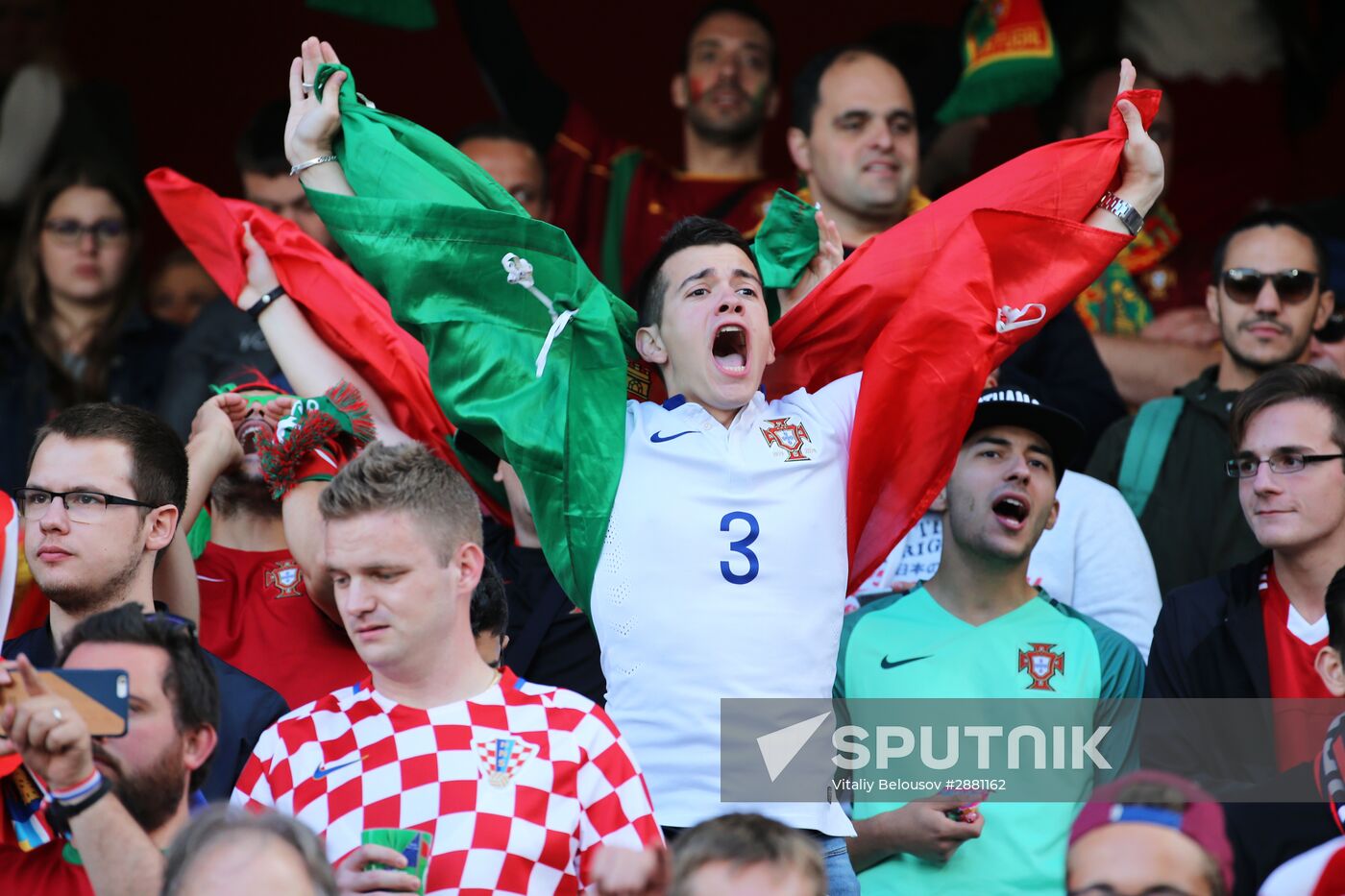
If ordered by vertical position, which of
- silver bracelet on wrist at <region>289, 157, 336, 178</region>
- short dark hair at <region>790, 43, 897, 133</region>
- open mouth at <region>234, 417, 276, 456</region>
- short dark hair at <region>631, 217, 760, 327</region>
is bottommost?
open mouth at <region>234, 417, 276, 456</region>

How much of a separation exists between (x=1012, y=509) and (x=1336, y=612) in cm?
101

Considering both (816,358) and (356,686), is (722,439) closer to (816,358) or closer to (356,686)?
(816,358)

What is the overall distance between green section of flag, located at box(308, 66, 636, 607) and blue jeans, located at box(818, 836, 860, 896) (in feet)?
2.58

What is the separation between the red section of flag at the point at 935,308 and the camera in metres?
4.30

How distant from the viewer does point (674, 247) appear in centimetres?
453

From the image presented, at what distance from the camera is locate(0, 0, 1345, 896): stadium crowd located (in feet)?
11.3

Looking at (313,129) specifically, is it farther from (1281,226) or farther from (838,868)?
(1281,226)

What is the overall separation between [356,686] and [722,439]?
1.06 meters

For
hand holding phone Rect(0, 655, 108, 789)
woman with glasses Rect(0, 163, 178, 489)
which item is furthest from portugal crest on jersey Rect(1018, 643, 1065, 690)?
woman with glasses Rect(0, 163, 178, 489)

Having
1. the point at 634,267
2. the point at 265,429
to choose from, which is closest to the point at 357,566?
the point at 265,429

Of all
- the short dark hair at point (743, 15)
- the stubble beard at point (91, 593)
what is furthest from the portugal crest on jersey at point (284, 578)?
the short dark hair at point (743, 15)

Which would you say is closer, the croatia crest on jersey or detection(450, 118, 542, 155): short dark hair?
the croatia crest on jersey

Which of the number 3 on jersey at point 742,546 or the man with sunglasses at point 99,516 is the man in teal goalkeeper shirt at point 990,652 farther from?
the man with sunglasses at point 99,516
